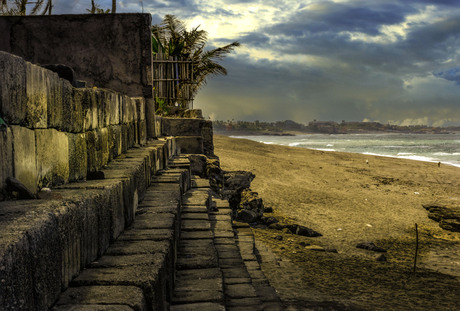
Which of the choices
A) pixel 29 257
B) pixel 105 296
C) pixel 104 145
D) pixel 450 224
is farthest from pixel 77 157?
pixel 450 224

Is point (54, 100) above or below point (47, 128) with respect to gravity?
above

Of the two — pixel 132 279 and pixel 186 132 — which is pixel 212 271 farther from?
pixel 186 132

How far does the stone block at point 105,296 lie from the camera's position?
5.56 ft

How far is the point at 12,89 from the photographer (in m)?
2.02

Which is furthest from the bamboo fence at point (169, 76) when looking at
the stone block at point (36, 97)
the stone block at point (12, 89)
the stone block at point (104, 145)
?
the stone block at point (12, 89)

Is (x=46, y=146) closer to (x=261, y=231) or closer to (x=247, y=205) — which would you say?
(x=261, y=231)

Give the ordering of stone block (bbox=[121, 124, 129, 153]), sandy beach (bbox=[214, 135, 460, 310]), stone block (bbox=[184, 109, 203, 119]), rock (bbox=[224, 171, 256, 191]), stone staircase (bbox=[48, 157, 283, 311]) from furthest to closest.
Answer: stone block (bbox=[184, 109, 203, 119]) < rock (bbox=[224, 171, 256, 191]) < sandy beach (bbox=[214, 135, 460, 310]) < stone block (bbox=[121, 124, 129, 153]) < stone staircase (bbox=[48, 157, 283, 311])

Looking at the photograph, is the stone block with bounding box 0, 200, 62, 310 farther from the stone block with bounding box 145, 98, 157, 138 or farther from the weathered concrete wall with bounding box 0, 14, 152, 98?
the weathered concrete wall with bounding box 0, 14, 152, 98

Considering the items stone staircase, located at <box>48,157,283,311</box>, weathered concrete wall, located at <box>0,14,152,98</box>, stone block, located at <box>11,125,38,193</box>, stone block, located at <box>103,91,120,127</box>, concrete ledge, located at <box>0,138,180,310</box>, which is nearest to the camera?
concrete ledge, located at <box>0,138,180,310</box>

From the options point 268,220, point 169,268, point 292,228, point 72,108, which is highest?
point 72,108

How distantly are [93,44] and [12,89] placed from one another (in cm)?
529

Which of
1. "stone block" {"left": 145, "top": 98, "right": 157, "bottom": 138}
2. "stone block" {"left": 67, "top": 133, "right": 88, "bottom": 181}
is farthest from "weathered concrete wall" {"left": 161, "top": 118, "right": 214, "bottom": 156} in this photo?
"stone block" {"left": 67, "top": 133, "right": 88, "bottom": 181}

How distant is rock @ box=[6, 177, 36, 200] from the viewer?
2.00 meters

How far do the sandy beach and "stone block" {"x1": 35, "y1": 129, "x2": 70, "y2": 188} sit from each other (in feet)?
8.72
